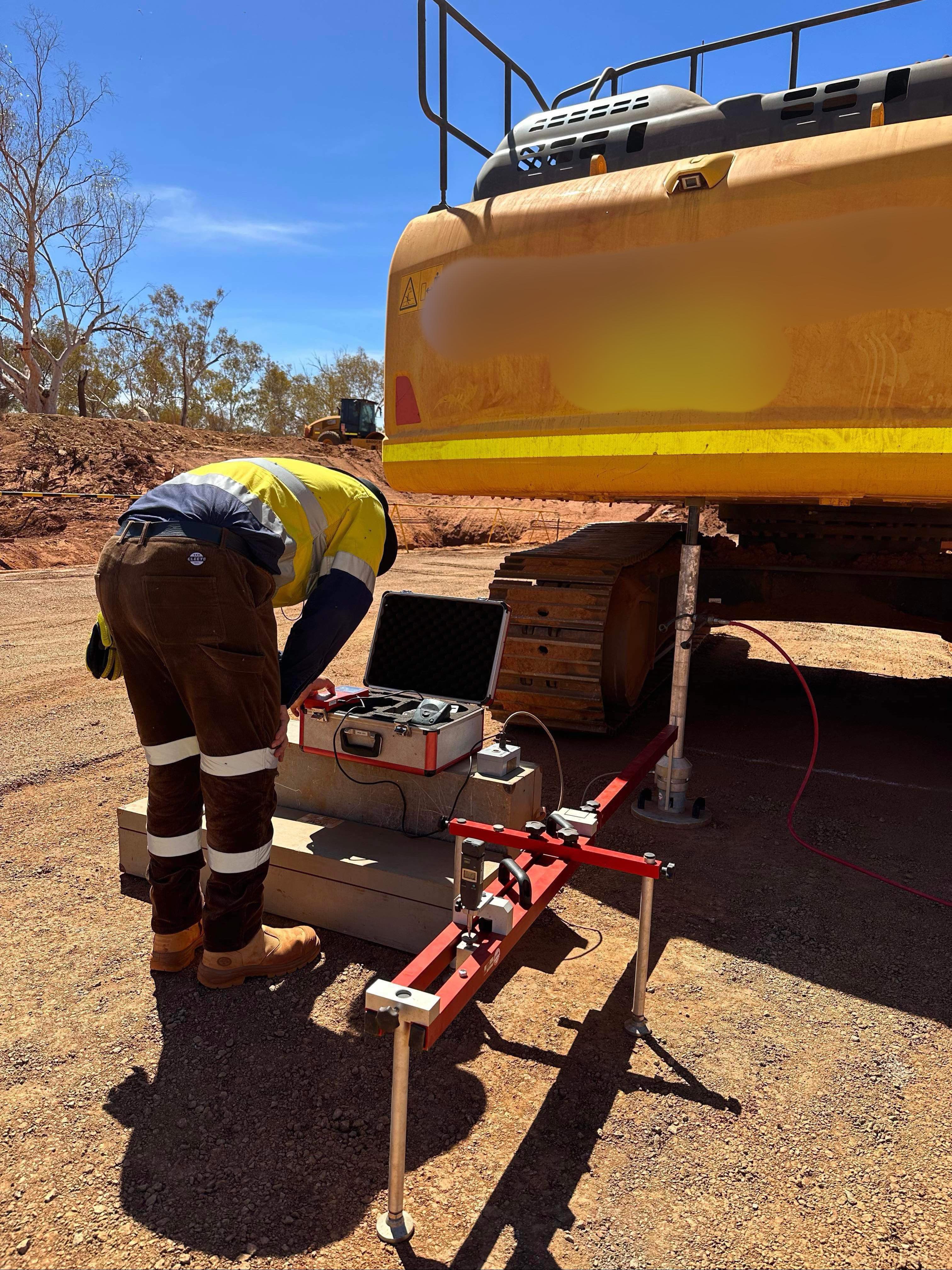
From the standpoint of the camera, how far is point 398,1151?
Answer: 1.77 m

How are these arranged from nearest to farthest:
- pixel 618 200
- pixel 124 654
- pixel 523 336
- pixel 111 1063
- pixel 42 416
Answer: pixel 111 1063 < pixel 124 654 < pixel 618 200 < pixel 523 336 < pixel 42 416

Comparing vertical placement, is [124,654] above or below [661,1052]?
above

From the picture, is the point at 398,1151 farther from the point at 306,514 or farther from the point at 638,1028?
the point at 306,514

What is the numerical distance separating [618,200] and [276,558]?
2.26 meters

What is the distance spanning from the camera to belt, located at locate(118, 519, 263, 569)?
8.01 feet

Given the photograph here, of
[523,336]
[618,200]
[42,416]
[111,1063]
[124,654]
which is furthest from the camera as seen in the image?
[42,416]

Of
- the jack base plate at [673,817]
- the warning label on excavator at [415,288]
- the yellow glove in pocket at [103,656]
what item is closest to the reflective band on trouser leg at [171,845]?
the yellow glove in pocket at [103,656]

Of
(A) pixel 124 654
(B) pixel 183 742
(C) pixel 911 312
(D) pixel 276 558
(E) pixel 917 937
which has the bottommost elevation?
(E) pixel 917 937

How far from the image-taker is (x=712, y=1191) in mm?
1983

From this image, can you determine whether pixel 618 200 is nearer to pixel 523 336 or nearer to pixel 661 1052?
pixel 523 336

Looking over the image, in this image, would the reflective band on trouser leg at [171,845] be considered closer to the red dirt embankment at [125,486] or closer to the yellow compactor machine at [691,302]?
the yellow compactor machine at [691,302]

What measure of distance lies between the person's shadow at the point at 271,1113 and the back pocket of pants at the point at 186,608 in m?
1.20

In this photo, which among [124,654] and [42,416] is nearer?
[124,654]

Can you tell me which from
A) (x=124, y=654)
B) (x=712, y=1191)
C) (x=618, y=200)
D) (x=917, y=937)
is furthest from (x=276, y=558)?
(x=917, y=937)
